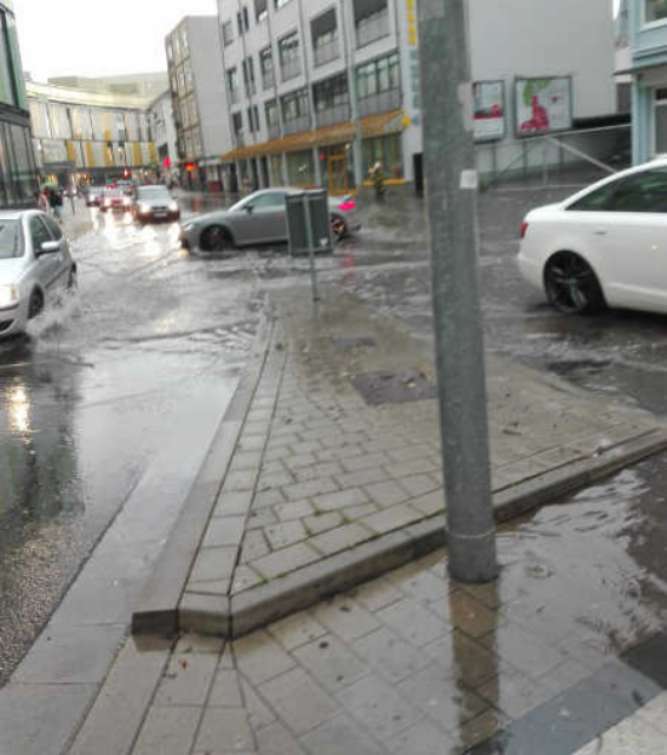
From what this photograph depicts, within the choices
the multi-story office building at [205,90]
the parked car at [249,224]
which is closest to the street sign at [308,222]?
the parked car at [249,224]

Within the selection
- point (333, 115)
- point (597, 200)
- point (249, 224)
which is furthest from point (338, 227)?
point (333, 115)

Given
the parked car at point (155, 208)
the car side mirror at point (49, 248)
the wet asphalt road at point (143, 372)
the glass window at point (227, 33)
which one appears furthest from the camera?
the glass window at point (227, 33)

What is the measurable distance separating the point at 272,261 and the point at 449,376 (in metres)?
14.2

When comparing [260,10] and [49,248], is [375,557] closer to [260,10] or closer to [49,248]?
[49,248]

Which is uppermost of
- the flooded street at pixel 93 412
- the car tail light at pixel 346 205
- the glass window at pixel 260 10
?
the glass window at pixel 260 10

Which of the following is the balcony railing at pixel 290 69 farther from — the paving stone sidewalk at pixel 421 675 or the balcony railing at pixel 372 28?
the paving stone sidewalk at pixel 421 675

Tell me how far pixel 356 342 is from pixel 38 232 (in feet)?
19.1

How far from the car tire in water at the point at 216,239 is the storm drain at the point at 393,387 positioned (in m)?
13.4

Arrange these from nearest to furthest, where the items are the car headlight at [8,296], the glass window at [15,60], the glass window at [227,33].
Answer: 1. the car headlight at [8,296]
2. the glass window at [15,60]
3. the glass window at [227,33]

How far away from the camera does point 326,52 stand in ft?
155

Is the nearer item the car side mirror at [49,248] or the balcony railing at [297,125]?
the car side mirror at [49,248]

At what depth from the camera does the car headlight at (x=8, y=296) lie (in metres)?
9.52

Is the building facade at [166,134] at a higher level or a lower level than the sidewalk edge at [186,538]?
higher

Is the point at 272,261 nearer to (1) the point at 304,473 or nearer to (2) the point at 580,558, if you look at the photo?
(1) the point at 304,473
